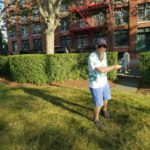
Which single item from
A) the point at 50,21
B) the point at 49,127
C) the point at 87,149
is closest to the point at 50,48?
the point at 50,21

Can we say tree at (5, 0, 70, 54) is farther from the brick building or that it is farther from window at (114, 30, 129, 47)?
window at (114, 30, 129, 47)

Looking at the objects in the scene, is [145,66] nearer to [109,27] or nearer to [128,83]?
[128,83]

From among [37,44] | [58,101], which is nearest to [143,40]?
[37,44]

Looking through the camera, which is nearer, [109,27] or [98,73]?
[98,73]

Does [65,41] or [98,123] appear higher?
[65,41]

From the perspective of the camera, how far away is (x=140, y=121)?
7348 mm

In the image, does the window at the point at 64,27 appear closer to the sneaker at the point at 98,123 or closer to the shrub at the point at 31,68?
the shrub at the point at 31,68

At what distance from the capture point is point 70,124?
292 inches

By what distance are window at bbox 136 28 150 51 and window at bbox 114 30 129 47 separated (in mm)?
1632

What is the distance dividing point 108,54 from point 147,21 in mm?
25232

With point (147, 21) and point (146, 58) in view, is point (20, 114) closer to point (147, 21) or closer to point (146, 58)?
point (146, 58)

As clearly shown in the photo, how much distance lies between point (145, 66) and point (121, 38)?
94.9 feet

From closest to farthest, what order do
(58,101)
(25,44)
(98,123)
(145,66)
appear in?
(98,123) < (58,101) < (145,66) < (25,44)

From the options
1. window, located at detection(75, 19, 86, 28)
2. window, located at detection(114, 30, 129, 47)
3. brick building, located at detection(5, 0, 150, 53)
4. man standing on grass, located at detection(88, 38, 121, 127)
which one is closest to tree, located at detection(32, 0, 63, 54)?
man standing on grass, located at detection(88, 38, 121, 127)
